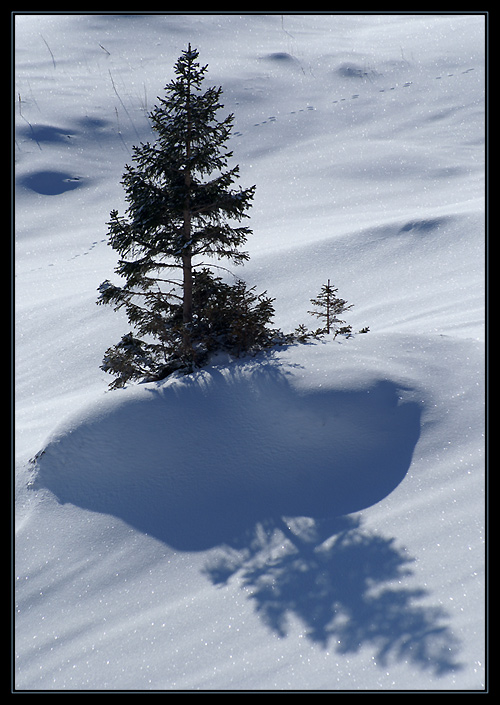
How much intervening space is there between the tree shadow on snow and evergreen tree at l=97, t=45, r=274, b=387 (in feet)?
3.46

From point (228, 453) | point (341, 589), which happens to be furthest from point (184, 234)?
point (341, 589)

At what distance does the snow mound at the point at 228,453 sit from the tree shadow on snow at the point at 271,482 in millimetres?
17

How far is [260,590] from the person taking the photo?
270 inches

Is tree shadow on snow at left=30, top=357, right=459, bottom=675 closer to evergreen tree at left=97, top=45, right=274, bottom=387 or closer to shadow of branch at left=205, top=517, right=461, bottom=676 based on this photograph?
shadow of branch at left=205, top=517, right=461, bottom=676

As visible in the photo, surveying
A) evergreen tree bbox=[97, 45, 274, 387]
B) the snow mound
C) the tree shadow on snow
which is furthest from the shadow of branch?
evergreen tree bbox=[97, 45, 274, 387]

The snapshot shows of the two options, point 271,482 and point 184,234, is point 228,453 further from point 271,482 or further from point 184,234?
point 184,234

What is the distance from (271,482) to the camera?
834 cm

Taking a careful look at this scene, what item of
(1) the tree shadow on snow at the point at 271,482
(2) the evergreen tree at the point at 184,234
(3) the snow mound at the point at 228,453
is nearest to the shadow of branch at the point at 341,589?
(1) the tree shadow on snow at the point at 271,482

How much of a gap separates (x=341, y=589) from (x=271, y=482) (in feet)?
6.74

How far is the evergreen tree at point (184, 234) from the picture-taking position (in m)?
10.1

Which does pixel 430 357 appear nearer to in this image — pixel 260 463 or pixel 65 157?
pixel 260 463

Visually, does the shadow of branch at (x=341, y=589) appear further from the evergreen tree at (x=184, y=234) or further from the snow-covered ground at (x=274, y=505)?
the evergreen tree at (x=184, y=234)

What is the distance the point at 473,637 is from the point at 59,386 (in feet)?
43.7

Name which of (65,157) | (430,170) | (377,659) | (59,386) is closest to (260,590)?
(377,659)
